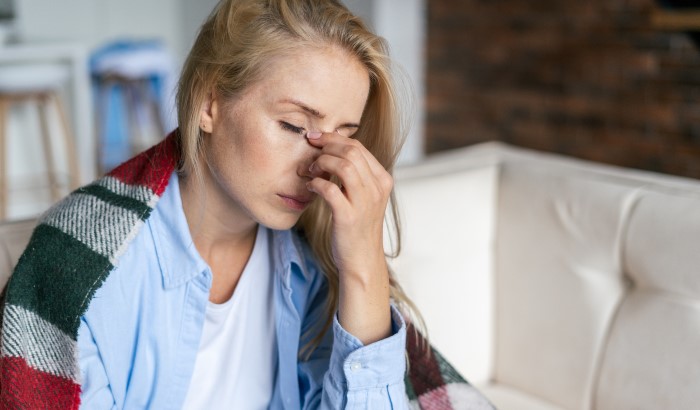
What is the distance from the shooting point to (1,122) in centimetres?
390

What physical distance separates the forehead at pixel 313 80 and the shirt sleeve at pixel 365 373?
1.11 ft

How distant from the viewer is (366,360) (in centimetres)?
128

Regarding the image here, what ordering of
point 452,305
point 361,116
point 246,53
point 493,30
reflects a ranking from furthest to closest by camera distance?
point 493,30 → point 452,305 → point 361,116 → point 246,53

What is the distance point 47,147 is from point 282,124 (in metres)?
3.31

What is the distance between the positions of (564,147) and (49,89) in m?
2.43

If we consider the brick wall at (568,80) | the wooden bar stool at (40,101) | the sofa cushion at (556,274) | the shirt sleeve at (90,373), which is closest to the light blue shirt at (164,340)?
the shirt sleeve at (90,373)

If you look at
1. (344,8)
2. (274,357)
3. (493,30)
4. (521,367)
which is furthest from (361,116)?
(493,30)

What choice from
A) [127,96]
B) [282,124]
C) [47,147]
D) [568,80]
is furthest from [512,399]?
[127,96]

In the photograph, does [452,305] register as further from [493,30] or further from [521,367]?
[493,30]

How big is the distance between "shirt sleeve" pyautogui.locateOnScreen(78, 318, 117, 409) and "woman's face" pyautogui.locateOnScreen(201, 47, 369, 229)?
295mm

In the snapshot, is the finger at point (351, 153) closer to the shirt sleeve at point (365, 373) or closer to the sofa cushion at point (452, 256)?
the shirt sleeve at point (365, 373)

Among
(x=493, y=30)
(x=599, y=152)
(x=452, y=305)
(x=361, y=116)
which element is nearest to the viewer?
(x=361, y=116)

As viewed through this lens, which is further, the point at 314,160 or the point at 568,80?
the point at 568,80

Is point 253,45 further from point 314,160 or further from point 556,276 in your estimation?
point 556,276
